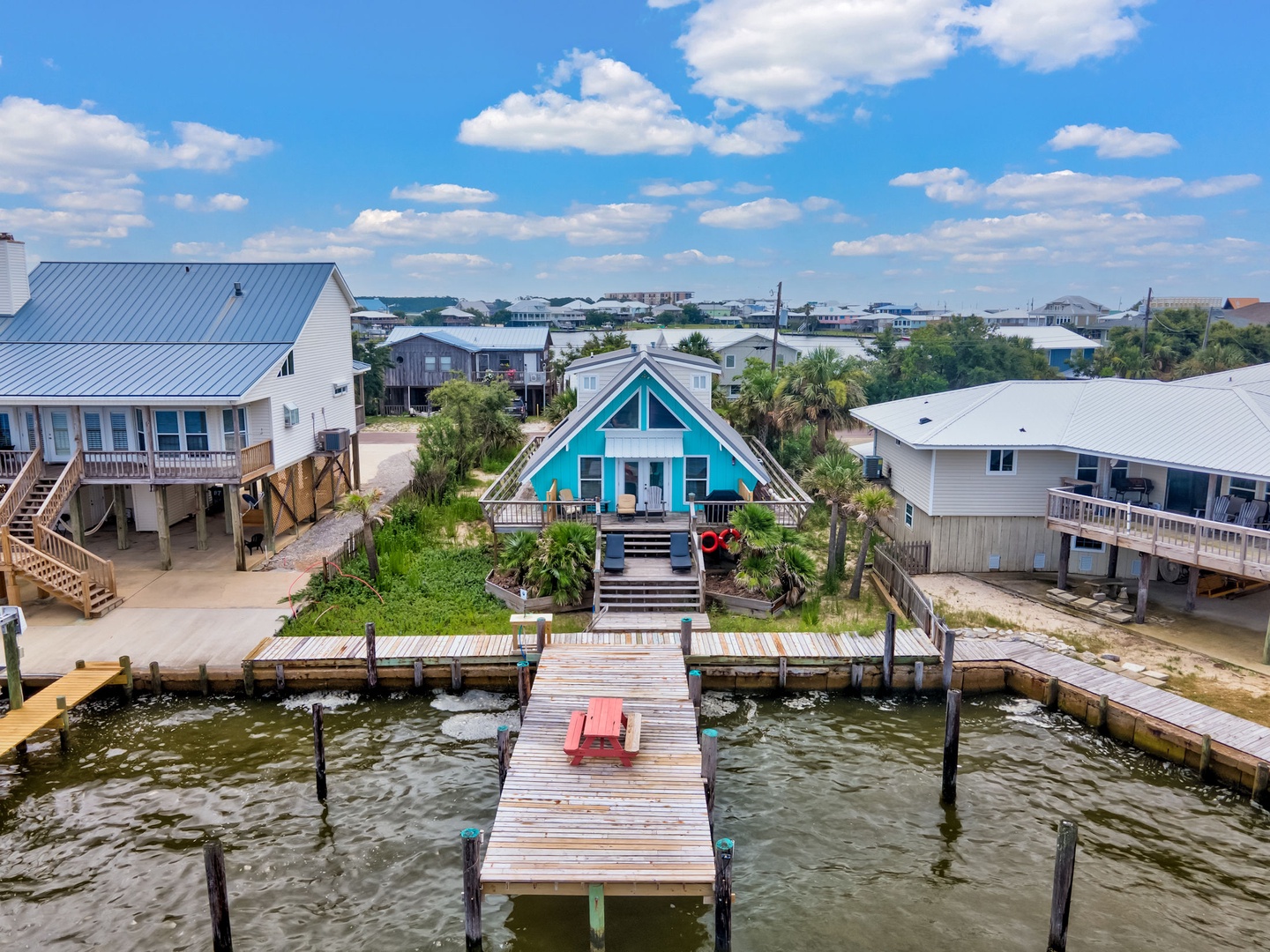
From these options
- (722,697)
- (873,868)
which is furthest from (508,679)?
(873,868)

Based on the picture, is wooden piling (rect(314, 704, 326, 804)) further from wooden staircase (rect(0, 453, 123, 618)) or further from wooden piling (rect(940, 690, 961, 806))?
wooden piling (rect(940, 690, 961, 806))

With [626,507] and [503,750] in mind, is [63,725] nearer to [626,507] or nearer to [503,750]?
[503,750]

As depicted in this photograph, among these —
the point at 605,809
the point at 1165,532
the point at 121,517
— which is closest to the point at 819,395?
the point at 1165,532

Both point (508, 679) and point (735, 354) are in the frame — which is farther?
point (735, 354)

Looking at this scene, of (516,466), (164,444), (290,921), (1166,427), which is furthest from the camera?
(516,466)

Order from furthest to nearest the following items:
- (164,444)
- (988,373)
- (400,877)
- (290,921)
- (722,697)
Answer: (988,373)
(164,444)
(722,697)
(400,877)
(290,921)

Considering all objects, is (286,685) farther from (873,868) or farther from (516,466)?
(516,466)
